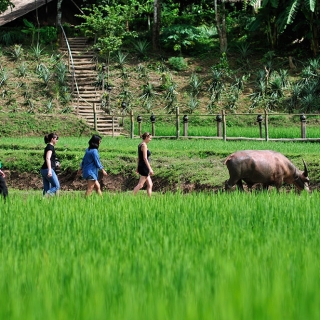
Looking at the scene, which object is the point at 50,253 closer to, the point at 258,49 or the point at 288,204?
the point at 288,204

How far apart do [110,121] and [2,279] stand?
85.9 feet

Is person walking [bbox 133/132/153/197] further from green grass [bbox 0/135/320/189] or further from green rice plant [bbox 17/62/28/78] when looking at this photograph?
green rice plant [bbox 17/62/28/78]

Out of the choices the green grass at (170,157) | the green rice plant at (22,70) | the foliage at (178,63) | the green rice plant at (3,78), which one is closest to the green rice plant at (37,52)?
the green rice plant at (22,70)

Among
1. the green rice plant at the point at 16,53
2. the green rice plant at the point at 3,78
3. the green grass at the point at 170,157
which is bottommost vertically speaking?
the green grass at the point at 170,157

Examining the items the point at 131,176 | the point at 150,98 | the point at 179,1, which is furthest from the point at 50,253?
the point at 179,1

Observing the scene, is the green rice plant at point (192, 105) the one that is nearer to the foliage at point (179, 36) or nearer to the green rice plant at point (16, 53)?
the foliage at point (179, 36)

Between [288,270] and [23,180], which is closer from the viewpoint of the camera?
[288,270]

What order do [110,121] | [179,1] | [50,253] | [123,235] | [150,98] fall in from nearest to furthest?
[50,253] → [123,235] → [110,121] → [150,98] → [179,1]

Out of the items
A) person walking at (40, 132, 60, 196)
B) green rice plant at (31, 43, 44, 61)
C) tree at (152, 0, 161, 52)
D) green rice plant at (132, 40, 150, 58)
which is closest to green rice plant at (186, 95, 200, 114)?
green rice plant at (132, 40, 150, 58)

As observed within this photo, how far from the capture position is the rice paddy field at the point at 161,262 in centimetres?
394

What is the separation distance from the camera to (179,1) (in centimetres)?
4062

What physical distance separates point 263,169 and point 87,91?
2019cm

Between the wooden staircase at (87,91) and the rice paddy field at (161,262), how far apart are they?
68.9 feet

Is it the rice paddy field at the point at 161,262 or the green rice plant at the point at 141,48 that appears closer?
the rice paddy field at the point at 161,262
